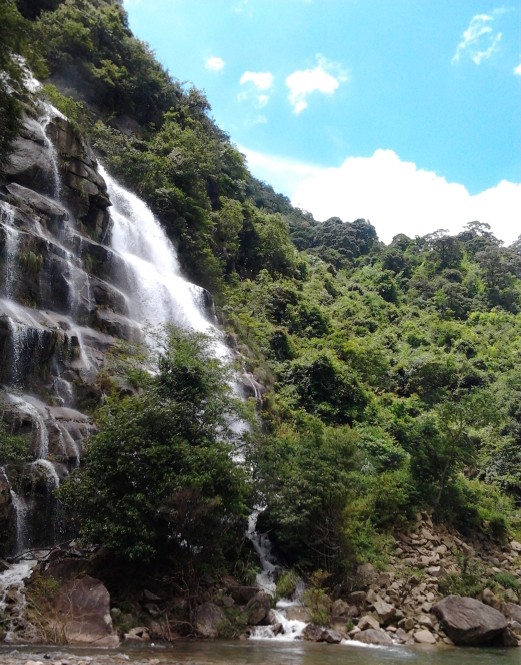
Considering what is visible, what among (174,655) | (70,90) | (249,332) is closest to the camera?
(174,655)

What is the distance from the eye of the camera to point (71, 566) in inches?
482

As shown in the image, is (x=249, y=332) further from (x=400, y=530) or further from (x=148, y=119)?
(x=148, y=119)

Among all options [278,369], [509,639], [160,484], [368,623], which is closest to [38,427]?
[160,484]

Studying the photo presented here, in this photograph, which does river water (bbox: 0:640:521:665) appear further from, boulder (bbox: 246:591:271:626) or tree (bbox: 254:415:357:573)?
tree (bbox: 254:415:357:573)

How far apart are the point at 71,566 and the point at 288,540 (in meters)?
6.36

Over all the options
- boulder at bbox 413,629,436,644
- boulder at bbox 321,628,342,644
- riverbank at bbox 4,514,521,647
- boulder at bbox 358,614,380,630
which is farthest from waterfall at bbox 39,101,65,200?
boulder at bbox 413,629,436,644

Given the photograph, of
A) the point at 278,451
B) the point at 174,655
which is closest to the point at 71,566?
the point at 174,655

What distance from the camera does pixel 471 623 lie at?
43.8ft

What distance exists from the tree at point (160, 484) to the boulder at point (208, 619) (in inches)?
39.6

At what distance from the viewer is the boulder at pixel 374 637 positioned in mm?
12867

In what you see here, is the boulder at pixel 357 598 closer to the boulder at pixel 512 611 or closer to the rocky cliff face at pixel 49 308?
the boulder at pixel 512 611

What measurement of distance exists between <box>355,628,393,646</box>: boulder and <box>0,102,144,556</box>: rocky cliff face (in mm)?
7942

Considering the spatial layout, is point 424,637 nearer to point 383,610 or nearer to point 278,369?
point 383,610

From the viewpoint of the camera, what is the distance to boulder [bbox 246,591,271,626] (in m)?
12.9
